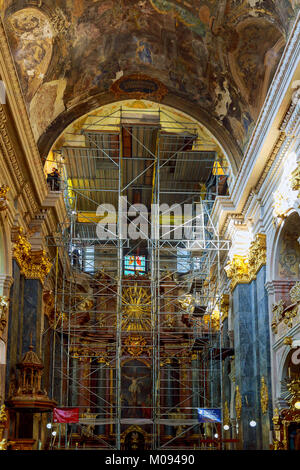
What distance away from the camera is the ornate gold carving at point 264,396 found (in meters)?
18.2

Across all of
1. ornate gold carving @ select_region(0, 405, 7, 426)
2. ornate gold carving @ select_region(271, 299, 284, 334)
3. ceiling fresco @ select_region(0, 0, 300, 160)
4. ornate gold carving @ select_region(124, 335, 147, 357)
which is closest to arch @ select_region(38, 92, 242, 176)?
ceiling fresco @ select_region(0, 0, 300, 160)

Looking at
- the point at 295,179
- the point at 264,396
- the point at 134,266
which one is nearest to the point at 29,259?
the point at 264,396

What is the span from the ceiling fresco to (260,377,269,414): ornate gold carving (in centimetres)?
765

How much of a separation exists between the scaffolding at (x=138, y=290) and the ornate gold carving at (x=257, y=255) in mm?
2624

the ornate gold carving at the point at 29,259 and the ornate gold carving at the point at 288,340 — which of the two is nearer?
the ornate gold carving at the point at 288,340

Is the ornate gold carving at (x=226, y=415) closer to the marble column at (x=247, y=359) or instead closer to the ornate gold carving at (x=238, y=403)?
the ornate gold carving at (x=238, y=403)

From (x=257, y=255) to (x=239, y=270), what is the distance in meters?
1.27

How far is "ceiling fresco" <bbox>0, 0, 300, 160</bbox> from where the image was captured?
18391mm

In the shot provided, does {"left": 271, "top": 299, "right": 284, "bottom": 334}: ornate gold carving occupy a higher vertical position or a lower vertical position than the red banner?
higher

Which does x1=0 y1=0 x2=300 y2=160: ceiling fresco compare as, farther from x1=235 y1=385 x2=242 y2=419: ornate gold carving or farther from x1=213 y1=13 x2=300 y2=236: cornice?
x1=235 y1=385 x2=242 y2=419: ornate gold carving

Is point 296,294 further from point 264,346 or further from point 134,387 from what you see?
point 134,387

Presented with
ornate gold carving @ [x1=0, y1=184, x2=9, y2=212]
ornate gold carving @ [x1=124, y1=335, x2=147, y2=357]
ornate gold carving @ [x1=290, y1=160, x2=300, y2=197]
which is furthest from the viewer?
ornate gold carving @ [x1=124, y1=335, x2=147, y2=357]

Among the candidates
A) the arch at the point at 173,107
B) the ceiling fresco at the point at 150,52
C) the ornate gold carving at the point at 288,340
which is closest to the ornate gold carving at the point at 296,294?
the ornate gold carving at the point at 288,340

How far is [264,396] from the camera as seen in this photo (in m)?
18.4
